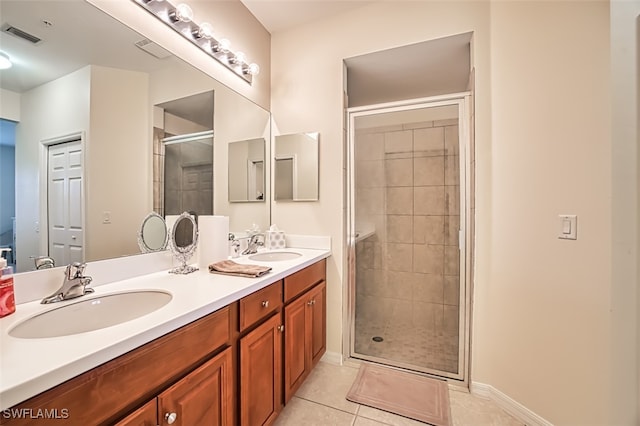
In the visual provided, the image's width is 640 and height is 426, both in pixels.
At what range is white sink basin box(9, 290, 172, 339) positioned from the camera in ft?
2.60

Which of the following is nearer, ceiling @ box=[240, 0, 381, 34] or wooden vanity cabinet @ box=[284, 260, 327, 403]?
wooden vanity cabinet @ box=[284, 260, 327, 403]

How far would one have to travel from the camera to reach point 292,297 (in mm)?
1509

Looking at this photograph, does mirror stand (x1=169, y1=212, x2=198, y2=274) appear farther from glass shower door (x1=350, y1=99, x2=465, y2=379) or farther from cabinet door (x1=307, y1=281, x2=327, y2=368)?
glass shower door (x1=350, y1=99, x2=465, y2=379)

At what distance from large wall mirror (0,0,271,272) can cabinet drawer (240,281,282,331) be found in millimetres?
628

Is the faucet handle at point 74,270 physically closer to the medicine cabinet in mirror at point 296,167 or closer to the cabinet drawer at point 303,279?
the cabinet drawer at point 303,279

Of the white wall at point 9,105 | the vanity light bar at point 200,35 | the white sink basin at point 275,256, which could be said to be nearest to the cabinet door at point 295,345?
the white sink basin at point 275,256

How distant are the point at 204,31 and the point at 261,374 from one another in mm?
1884

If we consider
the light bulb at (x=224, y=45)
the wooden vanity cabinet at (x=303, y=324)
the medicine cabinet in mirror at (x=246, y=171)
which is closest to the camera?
the wooden vanity cabinet at (x=303, y=324)

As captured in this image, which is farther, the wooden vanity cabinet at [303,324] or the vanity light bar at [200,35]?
the wooden vanity cabinet at [303,324]

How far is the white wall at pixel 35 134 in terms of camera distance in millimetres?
919

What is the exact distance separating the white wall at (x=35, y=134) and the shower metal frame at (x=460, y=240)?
1594 mm

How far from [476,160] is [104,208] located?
78.9 inches

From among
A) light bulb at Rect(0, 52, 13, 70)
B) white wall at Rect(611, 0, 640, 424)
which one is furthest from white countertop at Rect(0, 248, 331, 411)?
white wall at Rect(611, 0, 640, 424)

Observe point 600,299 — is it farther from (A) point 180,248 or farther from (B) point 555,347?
(A) point 180,248
